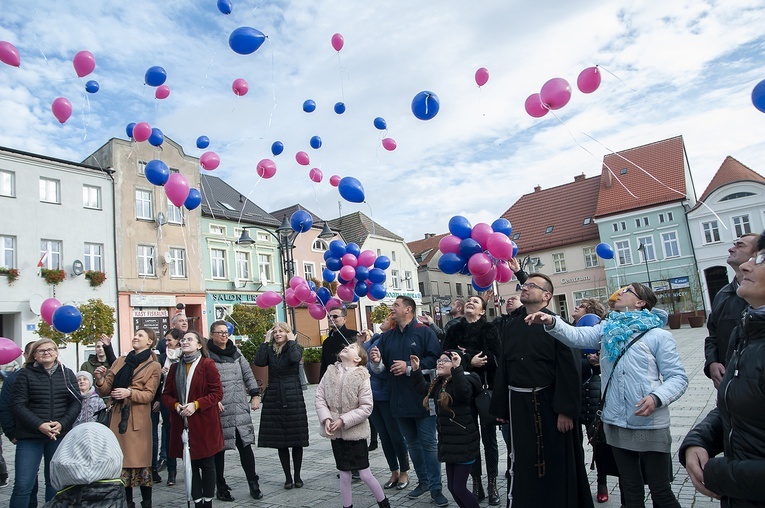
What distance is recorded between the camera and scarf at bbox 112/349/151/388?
579 centimetres

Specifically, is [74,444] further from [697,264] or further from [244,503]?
[697,264]

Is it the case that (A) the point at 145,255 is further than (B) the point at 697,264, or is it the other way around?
(B) the point at 697,264

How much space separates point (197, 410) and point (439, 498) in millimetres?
2351

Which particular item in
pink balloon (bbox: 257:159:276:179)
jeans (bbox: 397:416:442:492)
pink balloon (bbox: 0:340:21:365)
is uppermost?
pink balloon (bbox: 257:159:276:179)

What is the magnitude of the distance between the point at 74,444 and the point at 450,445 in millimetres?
2755

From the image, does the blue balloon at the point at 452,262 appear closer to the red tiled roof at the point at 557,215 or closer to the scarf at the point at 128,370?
the scarf at the point at 128,370

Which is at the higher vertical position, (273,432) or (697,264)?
(697,264)

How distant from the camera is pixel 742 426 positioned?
203 centimetres

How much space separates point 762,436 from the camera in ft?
6.44

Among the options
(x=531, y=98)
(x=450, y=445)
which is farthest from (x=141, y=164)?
(x=450, y=445)

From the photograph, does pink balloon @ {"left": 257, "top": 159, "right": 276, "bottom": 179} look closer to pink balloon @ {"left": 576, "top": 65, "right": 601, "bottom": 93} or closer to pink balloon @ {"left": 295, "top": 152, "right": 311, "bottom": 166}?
pink balloon @ {"left": 295, "top": 152, "right": 311, "bottom": 166}

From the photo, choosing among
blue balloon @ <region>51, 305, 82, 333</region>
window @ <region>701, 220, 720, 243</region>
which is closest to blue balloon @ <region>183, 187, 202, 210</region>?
blue balloon @ <region>51, 305, 82, 333</region>

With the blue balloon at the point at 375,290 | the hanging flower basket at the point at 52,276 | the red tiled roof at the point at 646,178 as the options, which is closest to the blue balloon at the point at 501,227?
the blue balloon at the point at 375,290

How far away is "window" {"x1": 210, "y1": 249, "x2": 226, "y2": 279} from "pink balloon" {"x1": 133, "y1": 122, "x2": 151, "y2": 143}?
1927 centimetres
